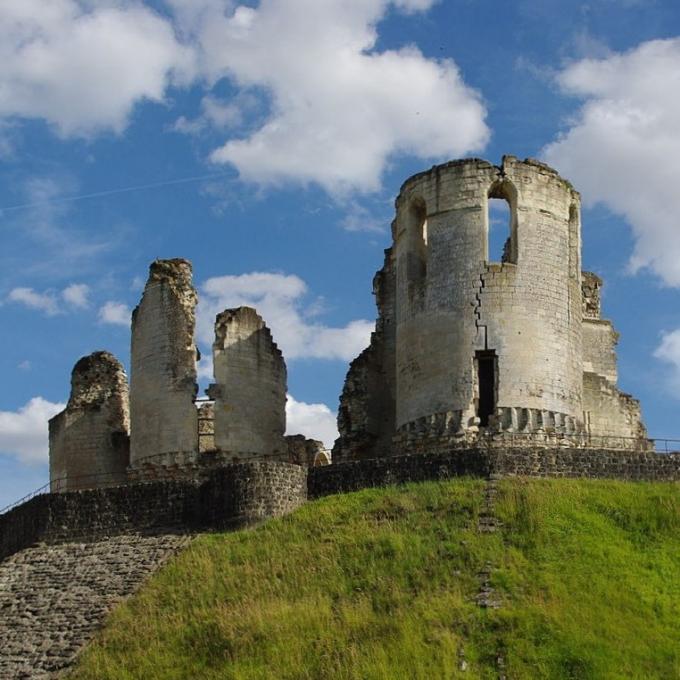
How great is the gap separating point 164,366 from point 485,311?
27.7ft

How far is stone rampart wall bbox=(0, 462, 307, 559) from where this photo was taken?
37.6 metres

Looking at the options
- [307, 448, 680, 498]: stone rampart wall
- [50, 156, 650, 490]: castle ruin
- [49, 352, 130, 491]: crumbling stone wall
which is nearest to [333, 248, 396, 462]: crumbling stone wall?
[50, 156, 650, 490]: castle ruin

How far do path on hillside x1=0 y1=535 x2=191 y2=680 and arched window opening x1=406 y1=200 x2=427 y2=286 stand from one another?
8461mm

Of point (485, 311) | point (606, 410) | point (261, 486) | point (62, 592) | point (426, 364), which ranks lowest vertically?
point (62, 592)

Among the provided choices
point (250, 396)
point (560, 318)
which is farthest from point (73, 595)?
point (560, 318)

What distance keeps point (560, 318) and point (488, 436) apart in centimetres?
326

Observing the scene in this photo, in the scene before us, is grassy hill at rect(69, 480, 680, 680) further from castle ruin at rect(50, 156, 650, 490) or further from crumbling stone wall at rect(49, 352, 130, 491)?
crumbling stone wall at rect(49, 352, 130, 491)

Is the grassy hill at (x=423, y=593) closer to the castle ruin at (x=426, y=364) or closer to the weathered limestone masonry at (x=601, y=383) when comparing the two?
the castle ruin at (x=426, y=364)

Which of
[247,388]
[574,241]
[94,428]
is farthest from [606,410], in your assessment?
[94,428]

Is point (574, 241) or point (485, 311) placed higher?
point (574, 241)

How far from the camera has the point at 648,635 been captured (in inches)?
1204

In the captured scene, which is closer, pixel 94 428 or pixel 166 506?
pixel 166 506

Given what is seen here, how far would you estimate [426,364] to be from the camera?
4003 cm

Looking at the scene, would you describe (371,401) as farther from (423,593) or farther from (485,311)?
(423,593)
